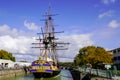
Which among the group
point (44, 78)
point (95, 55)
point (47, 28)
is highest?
point (47, 28)

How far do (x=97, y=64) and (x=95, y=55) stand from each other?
390 cm

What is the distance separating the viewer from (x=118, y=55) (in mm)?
111062

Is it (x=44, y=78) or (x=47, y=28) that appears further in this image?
(x=47, y=28)

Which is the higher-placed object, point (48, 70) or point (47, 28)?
point (47, 28)

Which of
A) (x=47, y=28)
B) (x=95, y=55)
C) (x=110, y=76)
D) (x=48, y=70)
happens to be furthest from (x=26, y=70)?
(x=110, y=76)

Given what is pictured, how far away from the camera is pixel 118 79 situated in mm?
29031

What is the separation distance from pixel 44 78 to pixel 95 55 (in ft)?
131

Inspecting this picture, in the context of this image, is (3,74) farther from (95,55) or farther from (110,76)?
(95,55)

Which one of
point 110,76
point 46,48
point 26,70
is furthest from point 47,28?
point 110,76

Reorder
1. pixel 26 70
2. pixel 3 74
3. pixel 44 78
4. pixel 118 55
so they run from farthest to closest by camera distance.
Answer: pixel 118 55 < pixel 26 70 < pixel 44 78 < pixel 3 74

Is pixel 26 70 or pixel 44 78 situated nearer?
pixel 44 78

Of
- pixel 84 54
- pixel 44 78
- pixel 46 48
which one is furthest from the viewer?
pixel 84 54

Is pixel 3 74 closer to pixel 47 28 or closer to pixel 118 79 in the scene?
pixel 47 28

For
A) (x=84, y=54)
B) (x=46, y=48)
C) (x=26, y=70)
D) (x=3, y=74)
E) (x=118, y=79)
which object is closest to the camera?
(x=118, y=79)
